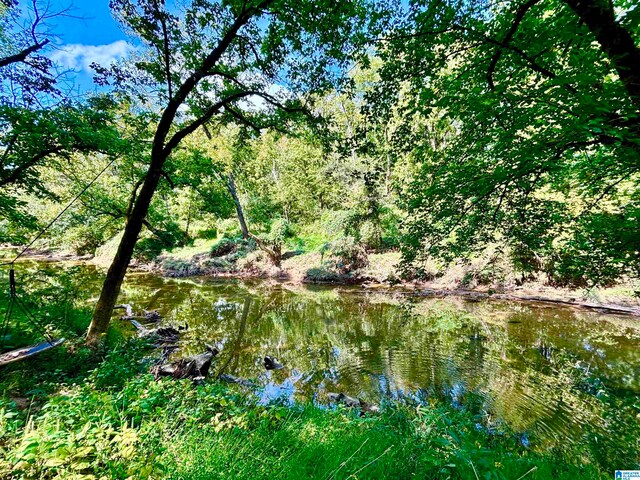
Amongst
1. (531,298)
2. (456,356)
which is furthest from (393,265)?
(531,298)

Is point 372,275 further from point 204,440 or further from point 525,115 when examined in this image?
point 204,440

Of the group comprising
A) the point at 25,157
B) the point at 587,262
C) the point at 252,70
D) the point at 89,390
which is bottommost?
the point at 89,390

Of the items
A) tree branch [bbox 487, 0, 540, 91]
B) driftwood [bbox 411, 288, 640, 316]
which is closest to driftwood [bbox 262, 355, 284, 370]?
tree branch [bbox 487, 0, 540, 91]

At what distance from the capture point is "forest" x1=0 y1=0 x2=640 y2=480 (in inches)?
97.9

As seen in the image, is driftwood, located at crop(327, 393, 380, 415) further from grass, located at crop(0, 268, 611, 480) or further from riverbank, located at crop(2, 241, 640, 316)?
riverbank, located at crop(2, 241, 640, 316)

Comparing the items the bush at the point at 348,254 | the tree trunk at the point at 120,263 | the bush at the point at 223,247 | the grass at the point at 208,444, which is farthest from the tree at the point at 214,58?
the bush at the point at 223,247

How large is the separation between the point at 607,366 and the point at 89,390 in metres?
10.8

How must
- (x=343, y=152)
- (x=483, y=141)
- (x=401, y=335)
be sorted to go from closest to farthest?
(x=483, y=141) → (x=343, y=152) → (x=401, y=335)

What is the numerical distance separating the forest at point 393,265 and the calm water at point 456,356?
76 mm

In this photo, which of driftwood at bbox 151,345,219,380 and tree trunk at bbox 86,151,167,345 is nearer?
tree trunk at bbox 86,151,167,345

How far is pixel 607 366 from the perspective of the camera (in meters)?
6.78

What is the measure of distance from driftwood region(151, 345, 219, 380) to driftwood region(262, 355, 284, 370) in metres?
1.45

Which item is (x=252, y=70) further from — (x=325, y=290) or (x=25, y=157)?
(x=325, y=290)

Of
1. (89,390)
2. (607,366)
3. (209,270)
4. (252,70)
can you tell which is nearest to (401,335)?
(607,366)
